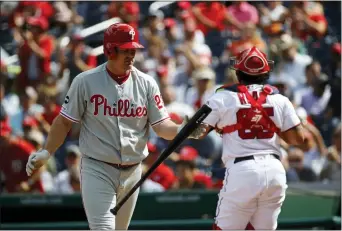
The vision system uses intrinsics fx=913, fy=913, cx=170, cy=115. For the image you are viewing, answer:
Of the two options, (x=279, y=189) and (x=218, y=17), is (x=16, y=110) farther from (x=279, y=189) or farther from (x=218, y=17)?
(x=279, y=189)

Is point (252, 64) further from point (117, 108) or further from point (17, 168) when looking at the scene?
point (17, 168)

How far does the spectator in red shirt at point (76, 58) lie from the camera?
12875mm

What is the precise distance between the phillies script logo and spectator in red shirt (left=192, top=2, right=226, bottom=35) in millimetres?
7025

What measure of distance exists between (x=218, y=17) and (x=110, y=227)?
7617 millimetres

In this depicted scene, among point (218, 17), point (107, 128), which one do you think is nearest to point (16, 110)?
point (218, 17)

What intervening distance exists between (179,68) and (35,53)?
6.90 feet

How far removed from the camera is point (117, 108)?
6.85 m

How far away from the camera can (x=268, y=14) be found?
1397cm

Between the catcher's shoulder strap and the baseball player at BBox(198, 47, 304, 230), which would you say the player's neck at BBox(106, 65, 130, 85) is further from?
the catcher's shoulder strap

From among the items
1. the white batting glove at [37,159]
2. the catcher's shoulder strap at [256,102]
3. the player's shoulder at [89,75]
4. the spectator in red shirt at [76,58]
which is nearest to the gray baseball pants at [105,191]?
the white batting glove at [37,159]

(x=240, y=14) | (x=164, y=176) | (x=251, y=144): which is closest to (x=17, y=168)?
(x=164, y=176)

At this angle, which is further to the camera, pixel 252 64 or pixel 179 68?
pixel 179 68

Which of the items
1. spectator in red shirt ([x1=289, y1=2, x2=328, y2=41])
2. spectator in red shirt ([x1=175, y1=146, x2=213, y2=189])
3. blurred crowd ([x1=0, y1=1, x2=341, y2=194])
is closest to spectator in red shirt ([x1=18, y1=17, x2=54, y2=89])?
blurred crowd ([x1=0, y1=1, x2=341, y2=194])

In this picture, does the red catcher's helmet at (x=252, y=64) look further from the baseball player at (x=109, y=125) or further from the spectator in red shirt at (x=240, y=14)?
the spectator in red shirt at (x=240, y=14)
